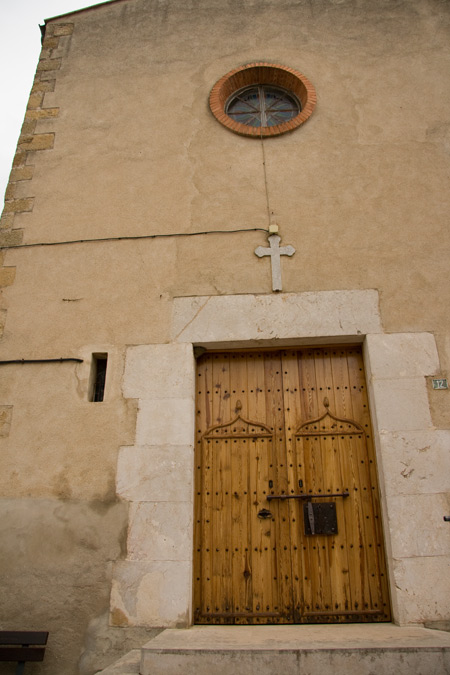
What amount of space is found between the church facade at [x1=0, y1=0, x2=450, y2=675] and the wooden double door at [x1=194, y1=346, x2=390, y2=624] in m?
0.02

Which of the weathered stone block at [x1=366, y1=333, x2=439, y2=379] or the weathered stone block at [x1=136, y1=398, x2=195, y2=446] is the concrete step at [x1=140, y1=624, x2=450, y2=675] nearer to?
the weathered stone block at [x1=136, y1=398, x2=195, y2=446]

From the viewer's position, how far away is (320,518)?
13.2 ft

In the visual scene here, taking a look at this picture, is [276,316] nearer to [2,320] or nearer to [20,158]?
[2,320]

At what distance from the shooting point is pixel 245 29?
5.73 meters

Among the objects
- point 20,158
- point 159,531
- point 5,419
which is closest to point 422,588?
point 159,531

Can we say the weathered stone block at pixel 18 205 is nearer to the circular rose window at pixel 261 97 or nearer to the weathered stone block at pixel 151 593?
the circular rose window at pixel 261 97

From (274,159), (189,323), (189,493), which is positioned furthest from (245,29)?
(189,493)

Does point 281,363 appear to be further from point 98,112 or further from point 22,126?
point 22,126

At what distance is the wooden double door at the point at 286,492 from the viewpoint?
3877 mm

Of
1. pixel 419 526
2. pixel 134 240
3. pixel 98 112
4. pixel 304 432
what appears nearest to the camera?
pixel 419 526

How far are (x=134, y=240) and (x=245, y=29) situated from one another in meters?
2.79

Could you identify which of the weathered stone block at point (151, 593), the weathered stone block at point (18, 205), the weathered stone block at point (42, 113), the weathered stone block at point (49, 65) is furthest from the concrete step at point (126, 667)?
the weathered stone block at point (49, 65)

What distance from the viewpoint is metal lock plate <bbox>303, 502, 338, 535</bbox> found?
157 inches

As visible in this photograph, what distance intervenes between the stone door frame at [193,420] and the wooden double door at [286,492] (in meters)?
0.17
